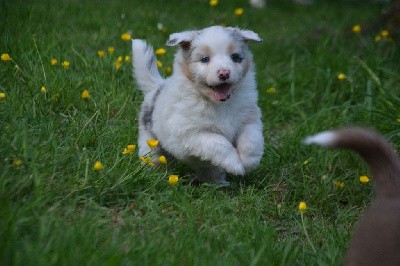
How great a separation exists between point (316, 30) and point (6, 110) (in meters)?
3.94

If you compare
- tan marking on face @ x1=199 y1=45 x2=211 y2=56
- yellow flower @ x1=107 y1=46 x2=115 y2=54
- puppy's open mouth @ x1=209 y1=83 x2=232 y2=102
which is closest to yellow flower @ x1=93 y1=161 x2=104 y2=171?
puppy's open mouth @ x1=209 y1=83 x2=232 y2=102

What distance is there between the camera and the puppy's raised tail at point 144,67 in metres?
4.70

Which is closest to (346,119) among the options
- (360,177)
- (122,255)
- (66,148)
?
(360,177)

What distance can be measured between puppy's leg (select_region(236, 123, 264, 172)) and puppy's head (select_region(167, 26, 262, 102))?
0.25 meters

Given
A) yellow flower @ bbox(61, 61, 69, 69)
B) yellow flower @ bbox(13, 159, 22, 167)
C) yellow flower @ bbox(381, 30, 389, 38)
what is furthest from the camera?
yellow flower @ bbox(381, 30, 389, 38)

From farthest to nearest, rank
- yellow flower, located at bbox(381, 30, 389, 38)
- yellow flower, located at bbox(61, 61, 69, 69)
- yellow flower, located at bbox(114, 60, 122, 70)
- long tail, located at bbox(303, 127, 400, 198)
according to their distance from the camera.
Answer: yellow flower, located at bbox(381, 30, 389, 38) → yellow flower, located at bbox(114, 60, 122, 70) → yellow flower, located at bbox(61, 61, 69, 69) → long tail, located at bbox(303, 127, 400, 198)

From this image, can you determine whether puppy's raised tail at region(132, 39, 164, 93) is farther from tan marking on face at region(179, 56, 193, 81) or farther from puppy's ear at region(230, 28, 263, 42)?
puppy's ear at region(230, 28, 263, 42)

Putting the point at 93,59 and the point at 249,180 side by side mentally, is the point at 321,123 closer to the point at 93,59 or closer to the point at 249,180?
the point at 249,180

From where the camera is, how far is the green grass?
303 centimetres

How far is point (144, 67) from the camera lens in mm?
4715

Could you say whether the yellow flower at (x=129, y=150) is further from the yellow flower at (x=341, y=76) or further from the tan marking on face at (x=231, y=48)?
the yellow flower at (x=341, y=76)

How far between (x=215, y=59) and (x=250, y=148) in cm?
54

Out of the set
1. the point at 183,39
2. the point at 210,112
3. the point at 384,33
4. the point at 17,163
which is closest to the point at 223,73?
the point at 210,112

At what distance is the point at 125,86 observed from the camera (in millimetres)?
5039
